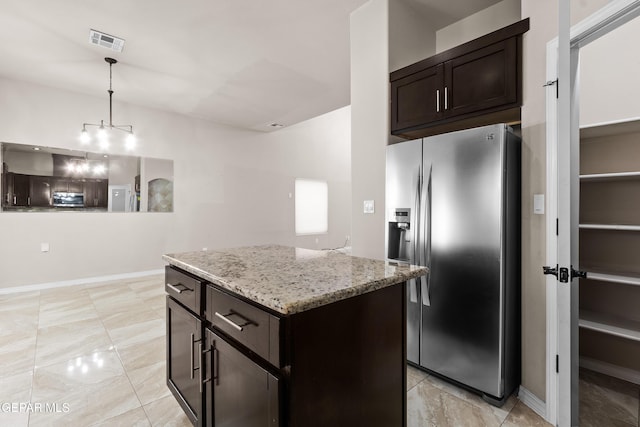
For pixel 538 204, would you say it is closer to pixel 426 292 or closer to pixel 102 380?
pixel 426 292

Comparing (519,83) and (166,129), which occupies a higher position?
(166,129)

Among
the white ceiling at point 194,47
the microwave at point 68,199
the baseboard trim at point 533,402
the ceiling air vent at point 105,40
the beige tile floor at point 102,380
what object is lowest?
the beige tile floor at point 102,380

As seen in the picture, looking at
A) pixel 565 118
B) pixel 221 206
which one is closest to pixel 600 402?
pixel 565 118

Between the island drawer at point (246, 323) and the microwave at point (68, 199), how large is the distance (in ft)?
15.7

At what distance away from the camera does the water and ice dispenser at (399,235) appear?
2.34m

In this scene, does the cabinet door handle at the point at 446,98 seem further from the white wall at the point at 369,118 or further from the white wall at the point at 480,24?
the white wall at the point at 480,24

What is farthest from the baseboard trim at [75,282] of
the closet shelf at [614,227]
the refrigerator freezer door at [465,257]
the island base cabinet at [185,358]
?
the closet shelf at [614,227]

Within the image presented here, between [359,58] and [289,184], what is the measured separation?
16.4ft

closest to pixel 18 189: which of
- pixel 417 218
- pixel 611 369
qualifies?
pixel 417 218

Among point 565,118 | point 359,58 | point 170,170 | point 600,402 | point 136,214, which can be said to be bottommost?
point 600,402

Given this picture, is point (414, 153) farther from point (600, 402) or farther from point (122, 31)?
point (122, 31)

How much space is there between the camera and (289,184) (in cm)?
770

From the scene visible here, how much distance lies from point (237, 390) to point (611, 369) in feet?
8.68

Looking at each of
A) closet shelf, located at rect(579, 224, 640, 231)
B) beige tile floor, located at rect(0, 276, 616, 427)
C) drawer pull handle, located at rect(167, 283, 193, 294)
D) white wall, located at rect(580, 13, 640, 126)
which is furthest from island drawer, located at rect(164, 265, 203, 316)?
white wall, located at rect(580, 13, 640, 126)
